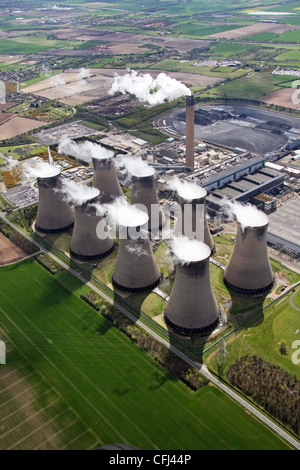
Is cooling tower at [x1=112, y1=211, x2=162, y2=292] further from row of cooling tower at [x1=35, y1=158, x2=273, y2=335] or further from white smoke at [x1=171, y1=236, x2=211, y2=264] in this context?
white smoke at [x1=171, y1=236, x2=211, y2=264]

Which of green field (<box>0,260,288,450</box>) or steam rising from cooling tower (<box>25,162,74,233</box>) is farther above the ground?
steam rising from cooling tower (<box>25,162,74,233</box>)

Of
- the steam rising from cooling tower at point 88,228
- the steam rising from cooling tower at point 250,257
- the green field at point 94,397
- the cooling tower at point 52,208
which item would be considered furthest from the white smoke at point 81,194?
the steam rising from cooling tower at point 250,257

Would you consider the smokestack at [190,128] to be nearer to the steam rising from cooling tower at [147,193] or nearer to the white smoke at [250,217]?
the steam rising from cooling tower at [147,193]

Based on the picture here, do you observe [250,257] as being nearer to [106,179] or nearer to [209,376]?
[209,376]

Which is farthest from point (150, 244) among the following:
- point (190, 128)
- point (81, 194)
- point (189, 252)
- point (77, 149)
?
point (77, 149)

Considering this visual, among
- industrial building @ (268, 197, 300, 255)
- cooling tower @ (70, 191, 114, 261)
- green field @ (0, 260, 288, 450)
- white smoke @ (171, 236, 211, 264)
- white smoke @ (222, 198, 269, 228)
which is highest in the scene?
white smoke @ (171, 236, 211, 264)

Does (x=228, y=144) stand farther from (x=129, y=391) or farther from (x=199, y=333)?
(x=129, y=391)

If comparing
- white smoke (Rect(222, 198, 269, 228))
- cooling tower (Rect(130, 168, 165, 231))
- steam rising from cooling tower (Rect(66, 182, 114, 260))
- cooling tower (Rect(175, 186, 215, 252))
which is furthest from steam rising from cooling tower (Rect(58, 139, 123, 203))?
white smoke (Rect(222, 198, 269, 228))
